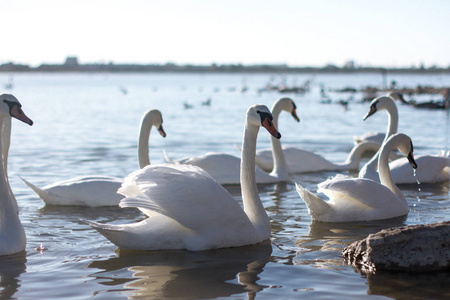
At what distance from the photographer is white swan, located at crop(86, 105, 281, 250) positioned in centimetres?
612

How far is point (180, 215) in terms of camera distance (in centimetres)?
608

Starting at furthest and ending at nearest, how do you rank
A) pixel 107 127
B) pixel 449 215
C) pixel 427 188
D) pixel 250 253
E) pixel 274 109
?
pixel 107 127, pixel 274 109, pixel 427 188, pixel 449 215, pixel 250 253

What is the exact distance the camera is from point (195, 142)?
17.0 meters

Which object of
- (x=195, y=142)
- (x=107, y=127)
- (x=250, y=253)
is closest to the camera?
(x=250, y=253)

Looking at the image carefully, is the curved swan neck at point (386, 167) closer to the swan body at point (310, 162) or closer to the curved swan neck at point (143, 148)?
the curved swan neck at point (143, 148)

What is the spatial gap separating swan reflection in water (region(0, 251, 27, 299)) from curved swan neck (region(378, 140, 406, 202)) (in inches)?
170

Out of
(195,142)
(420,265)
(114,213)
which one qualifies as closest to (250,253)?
(420,265)

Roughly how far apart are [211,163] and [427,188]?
3179 millimetres

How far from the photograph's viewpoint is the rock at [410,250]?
5863 millimetres

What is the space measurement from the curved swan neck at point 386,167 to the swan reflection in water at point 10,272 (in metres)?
4.32

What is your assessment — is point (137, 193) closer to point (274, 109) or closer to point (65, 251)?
point (65, 251)

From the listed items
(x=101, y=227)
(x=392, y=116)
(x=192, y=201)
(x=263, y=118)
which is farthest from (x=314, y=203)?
(x=392, y=116)

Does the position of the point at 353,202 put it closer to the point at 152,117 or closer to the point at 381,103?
the point at 152,117

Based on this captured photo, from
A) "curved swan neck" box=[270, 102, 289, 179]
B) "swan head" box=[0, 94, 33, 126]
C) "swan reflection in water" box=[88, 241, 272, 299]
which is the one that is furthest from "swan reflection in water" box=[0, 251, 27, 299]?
"curved swan neck" box=[270, 102, 289, 179]
